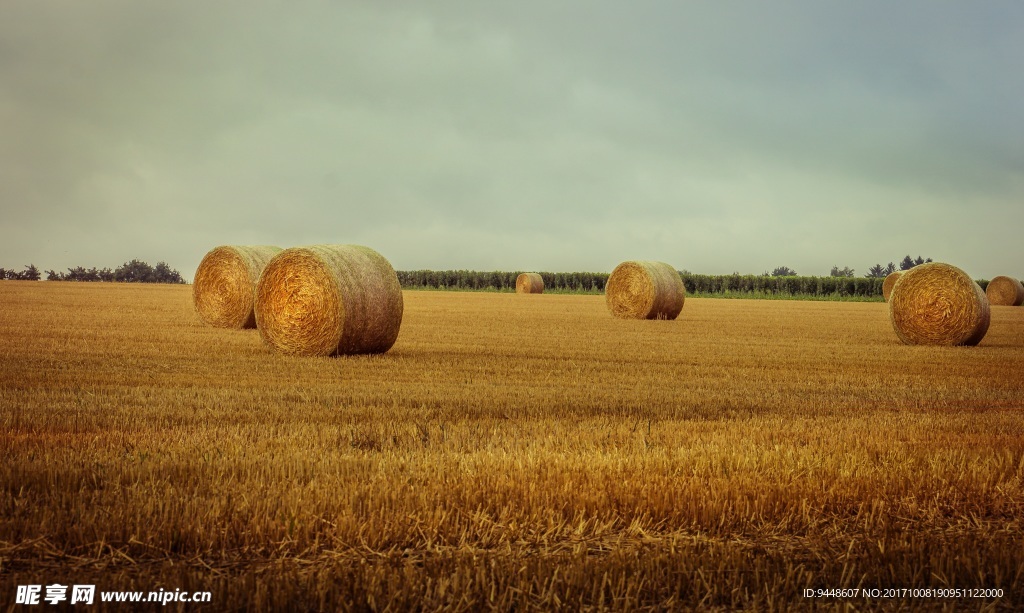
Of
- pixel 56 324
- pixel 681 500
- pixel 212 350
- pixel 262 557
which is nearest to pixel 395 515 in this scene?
pixel 262 557

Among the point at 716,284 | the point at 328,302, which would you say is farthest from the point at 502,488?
the point at 716,284

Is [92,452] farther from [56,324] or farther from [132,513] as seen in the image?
[56,324]

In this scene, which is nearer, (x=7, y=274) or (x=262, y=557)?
(x=262, y=557)

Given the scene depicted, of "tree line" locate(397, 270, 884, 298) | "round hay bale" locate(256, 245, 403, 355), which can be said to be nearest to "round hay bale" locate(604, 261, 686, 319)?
"round hay bale" locate(256, 245, 403, 355)

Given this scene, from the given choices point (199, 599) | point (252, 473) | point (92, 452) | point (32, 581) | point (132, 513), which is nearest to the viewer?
point (199, 599)

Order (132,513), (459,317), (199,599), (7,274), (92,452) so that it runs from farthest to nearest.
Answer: (7,274), (459,317), (92,452), (132,513), (199,599)

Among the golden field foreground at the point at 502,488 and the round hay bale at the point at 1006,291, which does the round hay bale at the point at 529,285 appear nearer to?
the round hay bale at the point at 1006,291

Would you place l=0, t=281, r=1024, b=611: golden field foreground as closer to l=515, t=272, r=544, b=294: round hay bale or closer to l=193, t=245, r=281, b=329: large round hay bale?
l=193, t=245, r=281, b=329: large round hay bale

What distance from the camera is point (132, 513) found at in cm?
531

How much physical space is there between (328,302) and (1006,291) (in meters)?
44.8

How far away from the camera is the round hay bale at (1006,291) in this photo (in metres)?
48.5

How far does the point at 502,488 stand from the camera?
19.8ft

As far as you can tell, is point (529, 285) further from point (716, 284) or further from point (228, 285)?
point (228, 285)

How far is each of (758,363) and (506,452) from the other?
946 cm
